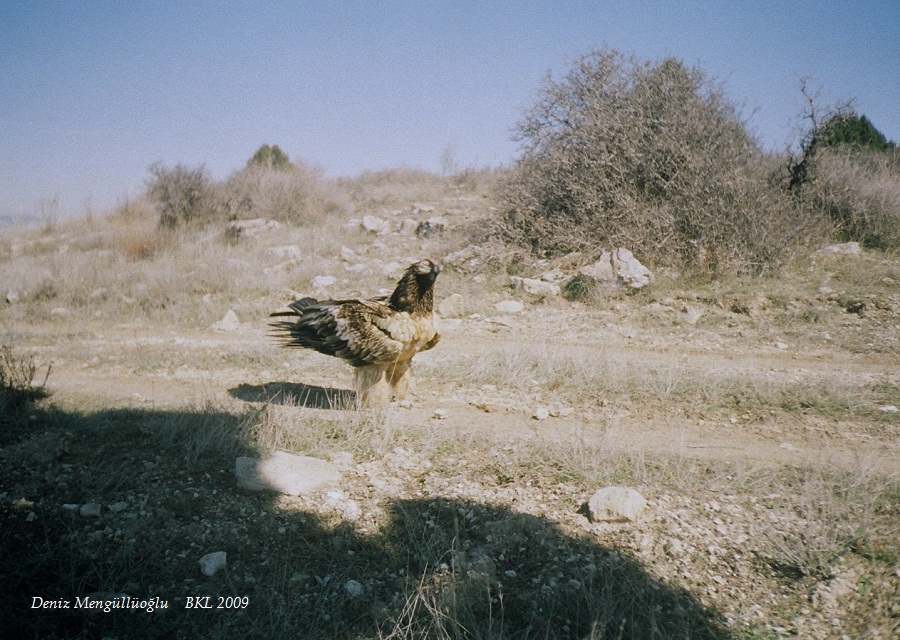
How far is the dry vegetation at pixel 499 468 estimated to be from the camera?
3.14 meters

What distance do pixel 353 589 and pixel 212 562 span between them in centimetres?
86

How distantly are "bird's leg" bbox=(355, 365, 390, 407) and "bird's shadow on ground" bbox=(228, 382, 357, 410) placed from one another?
119 millimetres

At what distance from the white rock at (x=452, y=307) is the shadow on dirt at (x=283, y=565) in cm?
612

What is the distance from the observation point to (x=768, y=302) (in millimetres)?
9320

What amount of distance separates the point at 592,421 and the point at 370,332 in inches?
90.4

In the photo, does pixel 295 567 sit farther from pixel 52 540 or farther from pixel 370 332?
pixel 370 332

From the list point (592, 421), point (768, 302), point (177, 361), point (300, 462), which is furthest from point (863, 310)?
point (177, 361)

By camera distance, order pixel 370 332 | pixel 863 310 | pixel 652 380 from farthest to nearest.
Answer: pixel 863 310, pixel 652 380, pixel 370 332

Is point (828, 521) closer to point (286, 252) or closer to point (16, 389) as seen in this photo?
point (16, 389)

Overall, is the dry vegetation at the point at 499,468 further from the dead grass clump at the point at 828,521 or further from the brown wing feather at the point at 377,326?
the brown wing feather at the point at 377,326

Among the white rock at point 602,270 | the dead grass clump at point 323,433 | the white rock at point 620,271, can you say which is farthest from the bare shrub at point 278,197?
the dead grass clump at point 323,433

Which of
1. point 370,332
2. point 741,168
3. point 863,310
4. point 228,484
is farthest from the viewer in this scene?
point 741,168

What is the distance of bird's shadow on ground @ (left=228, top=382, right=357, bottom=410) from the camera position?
5988mm

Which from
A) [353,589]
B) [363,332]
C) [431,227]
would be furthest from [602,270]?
[353,589]
